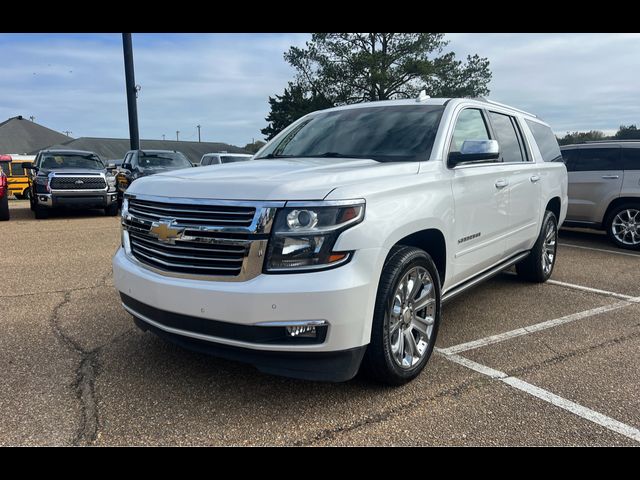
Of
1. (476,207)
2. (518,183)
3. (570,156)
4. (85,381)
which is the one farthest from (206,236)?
(570,156)

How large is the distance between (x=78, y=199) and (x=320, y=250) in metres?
11.2

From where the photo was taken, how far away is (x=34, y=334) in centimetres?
395

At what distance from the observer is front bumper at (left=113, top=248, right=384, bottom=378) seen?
245cm

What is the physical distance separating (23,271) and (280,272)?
5.12 m

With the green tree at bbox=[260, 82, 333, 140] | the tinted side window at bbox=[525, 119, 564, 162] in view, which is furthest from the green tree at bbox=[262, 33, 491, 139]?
the tinted side window at bbox=[525, 119, 564, 162]

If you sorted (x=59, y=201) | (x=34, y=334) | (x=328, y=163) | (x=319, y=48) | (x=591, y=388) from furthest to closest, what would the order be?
1. (x=319, y=48)
2. (x=59, y=201)
3. (x=34, y=334)
4. (x=328, y=163)
5. (x=591, y=388)

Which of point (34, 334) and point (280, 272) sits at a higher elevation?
point (280, 272)

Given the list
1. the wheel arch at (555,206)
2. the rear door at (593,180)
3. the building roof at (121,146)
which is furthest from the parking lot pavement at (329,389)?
the building roof at (121,146)

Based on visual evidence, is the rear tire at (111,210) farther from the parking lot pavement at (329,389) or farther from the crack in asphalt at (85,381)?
the crack in asphalt at (85,381)

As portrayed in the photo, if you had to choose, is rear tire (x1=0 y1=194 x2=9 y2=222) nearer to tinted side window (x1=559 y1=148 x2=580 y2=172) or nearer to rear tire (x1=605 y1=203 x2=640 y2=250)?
tinted side window (x1=559 y1=148 x2=580 y2=172)

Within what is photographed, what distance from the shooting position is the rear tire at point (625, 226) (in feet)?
26.8

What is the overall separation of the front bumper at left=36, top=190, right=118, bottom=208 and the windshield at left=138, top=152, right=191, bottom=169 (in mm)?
1544
